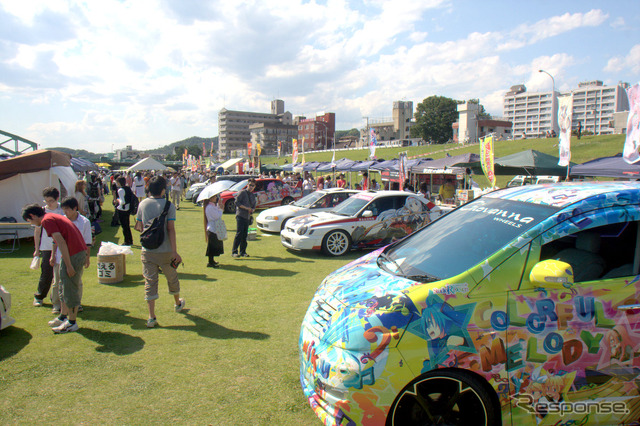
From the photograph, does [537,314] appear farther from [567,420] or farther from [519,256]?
[567,420]

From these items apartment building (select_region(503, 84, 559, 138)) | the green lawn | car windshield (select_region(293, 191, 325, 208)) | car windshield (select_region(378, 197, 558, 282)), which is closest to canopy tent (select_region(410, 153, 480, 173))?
car windshield (select_region(293, 191, 325, 208))

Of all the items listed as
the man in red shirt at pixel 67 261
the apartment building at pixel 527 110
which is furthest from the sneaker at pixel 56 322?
the apartment building at pixel 527 110

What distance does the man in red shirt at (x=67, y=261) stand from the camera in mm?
4797

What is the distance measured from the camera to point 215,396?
11.7 ft

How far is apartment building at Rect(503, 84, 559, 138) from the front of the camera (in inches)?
6235

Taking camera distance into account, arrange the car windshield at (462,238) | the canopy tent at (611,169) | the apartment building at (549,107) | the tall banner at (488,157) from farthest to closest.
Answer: the apartment building at (549,107) → the tall banner at (488,157) → the canopy tent at (611,169) → the car windshield at (462,238)

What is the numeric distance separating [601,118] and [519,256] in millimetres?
179932

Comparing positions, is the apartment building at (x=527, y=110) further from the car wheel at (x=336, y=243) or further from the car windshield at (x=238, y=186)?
the car wheel at (x=336, y=243)

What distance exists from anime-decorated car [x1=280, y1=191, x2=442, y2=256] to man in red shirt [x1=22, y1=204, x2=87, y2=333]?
5.29 meters

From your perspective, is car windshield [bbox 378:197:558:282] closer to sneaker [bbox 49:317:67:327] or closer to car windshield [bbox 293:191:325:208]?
sneaker [bbox 49:317:67:327]

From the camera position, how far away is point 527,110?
165750 millimetres

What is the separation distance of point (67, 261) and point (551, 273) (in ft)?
16.8

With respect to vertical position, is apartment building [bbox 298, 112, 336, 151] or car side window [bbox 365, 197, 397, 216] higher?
apartment building [bbox 298, 112, 336, 151]

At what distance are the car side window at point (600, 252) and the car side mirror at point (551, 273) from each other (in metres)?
0.17
